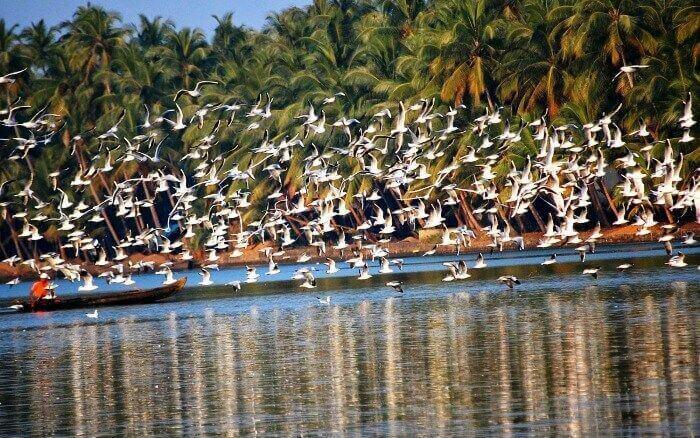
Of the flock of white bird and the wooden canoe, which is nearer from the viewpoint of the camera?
A: the wooden canoe

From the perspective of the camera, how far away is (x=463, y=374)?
26594 millimetres

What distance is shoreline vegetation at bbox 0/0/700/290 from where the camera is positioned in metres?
62.5

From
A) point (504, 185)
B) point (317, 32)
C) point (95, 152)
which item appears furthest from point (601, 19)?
point (95, 152)

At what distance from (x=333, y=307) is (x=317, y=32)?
39.2m

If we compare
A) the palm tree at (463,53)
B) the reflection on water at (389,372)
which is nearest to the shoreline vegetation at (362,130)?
the palm tree at (463,53)

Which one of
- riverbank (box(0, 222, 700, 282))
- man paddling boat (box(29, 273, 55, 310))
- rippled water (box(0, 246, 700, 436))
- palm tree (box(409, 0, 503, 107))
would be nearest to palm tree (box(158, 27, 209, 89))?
riverbank (box(0, 222, 700, 282))

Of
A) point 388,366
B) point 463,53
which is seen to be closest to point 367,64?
point 463,53

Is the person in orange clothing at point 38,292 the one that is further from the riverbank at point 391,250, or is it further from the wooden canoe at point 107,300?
the riverbank at point 391,250

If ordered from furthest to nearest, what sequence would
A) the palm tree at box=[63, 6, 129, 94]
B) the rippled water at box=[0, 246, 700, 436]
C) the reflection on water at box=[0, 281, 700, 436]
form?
the palm tree at box=[63, 6, 129, 94] < the rippled water at box=[0, 246, 700, 436] < the reflection on water at box=[0, 281, 700, 436]

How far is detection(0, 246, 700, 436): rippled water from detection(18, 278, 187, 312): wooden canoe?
11.8ft

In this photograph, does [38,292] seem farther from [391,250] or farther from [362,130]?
[391,250]

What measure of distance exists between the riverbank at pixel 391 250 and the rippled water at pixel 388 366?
58.0ft

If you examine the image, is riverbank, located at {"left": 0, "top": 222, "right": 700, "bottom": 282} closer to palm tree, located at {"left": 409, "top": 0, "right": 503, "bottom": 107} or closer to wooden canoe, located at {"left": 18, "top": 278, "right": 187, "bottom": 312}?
palm tree, located at {"left": 409, "top": 0, "right": 503, "bottom": 107}

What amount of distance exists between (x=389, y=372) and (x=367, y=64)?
53000 mm
